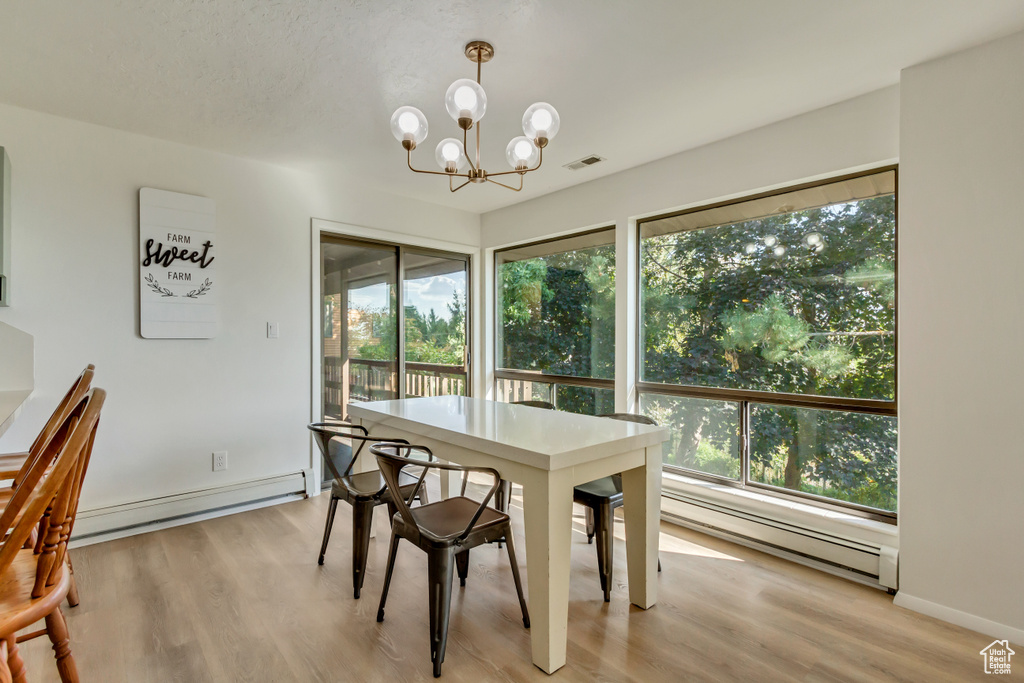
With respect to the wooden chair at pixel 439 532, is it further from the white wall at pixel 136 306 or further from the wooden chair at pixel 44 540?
the white wall at pixel 136 306

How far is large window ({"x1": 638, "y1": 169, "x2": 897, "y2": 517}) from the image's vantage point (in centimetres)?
256

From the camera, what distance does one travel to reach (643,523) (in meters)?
2.16

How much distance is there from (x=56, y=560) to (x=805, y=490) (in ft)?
10.3

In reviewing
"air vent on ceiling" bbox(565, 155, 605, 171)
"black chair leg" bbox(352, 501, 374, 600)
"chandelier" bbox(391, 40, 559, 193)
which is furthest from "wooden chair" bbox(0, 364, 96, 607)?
"air vent on ceiling" bbox(565, 155, 605, 171)

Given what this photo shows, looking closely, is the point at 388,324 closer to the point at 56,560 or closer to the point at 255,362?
the point at 255,362

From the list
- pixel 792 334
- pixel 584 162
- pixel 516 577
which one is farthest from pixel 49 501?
pixel 584 162

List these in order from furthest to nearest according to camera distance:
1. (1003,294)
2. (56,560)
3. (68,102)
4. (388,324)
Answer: (388,324)
(68,102)
(1003,294)
(56,560)

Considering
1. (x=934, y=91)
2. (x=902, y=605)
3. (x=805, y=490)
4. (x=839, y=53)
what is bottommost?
(x=902, y=605)

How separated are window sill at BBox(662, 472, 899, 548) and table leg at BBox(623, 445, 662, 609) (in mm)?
977

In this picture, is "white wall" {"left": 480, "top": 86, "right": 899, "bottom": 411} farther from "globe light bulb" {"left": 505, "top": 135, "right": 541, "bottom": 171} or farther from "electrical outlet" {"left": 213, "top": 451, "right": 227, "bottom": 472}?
"electrical outlet" {"left": 213, "top": 451, "right": 227, "bottom": 472}

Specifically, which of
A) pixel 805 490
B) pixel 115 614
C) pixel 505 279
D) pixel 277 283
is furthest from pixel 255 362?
pixel 805 490

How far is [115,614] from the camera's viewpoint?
2121 millimetres

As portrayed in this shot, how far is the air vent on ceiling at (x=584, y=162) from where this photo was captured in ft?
11.1

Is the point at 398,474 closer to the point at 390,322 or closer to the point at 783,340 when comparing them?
the point at 783,340
